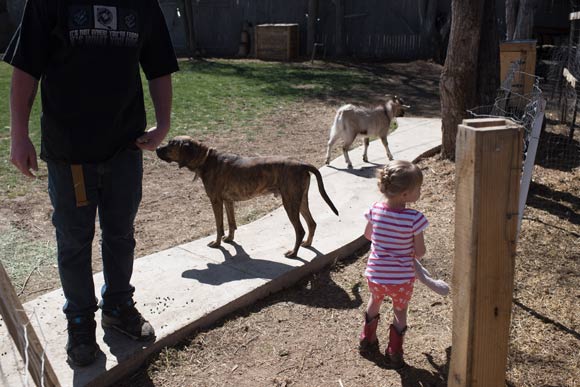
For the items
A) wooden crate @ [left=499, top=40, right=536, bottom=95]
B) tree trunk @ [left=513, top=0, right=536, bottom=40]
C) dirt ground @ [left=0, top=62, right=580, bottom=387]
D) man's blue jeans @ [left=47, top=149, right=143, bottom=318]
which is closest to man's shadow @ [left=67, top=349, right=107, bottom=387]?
dirt ground @ [left=0, top=62, right=580, bottom=387]

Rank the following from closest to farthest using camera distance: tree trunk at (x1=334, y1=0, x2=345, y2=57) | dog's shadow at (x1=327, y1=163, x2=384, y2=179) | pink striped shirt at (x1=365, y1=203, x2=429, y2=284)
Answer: pink striped shirt at (x1=365, y1=203, x2=429, y2=284), dog's shadow at (x1=327, y1=163, x2=384, y2=179), tree trunk at (x1=334, y1=0, x2=345, y2=57)

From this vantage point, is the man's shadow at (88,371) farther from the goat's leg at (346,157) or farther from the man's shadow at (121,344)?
the goat's leg at (346,157)

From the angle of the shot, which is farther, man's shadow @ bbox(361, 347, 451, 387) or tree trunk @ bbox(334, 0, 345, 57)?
tree trunk @ bbox(334, 0, 345, 57)

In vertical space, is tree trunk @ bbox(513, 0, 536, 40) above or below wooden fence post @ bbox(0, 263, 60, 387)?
above

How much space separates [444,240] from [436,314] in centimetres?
125

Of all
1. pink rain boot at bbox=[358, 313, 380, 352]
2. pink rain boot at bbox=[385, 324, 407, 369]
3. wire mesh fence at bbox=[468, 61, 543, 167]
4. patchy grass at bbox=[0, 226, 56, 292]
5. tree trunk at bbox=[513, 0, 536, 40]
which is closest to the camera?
pink rain boot at bbox=[385, 324, 407, 369]

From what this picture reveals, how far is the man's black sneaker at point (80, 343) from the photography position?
10.0 ft

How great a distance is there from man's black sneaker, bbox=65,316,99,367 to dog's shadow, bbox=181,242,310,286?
113 cm

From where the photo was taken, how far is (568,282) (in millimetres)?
4207

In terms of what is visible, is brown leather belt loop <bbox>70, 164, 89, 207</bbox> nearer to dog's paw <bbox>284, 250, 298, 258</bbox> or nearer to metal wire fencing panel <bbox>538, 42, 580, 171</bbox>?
dog's paw <bbox>284, 250, 298, 258</bbox>

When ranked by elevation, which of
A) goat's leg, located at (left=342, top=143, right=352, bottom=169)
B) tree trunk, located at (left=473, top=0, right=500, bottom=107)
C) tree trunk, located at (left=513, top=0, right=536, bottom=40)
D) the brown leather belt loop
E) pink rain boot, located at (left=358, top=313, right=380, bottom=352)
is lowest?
pink rain boot, located at (left=358, top=313, right=380, bottom=352)

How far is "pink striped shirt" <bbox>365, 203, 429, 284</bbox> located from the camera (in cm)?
300

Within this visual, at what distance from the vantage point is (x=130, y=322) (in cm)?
330

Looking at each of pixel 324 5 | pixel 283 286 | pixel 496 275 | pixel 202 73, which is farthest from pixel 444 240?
pixel 324 5
